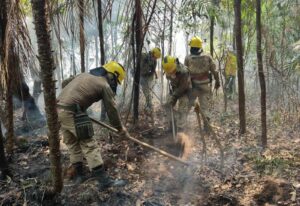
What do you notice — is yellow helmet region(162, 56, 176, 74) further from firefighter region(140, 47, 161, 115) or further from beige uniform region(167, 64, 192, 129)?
firefighter region(140, 47, 161, 115)

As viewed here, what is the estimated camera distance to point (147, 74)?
9.20 meters

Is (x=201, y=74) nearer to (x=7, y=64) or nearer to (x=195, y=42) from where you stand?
(x=195, y=42)

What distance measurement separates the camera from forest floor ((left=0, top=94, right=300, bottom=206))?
14.6 feet

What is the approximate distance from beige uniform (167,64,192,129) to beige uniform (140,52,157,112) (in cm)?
144

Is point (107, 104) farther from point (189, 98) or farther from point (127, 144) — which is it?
point (189, 98)

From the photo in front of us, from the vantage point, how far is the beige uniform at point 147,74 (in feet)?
29.1

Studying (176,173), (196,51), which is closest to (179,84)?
(196,51)

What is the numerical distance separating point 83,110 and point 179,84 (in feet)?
8.60

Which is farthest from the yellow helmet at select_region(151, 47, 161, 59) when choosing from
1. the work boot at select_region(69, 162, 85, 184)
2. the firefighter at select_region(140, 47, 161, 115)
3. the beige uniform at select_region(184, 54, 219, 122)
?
the work boot at select_region(69, 162, 85, 184)

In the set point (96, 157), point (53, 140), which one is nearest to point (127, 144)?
point (96, 157)

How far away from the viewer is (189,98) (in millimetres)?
7672

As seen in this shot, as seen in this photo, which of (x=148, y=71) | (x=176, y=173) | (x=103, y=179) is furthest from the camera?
(x=148, y=71)

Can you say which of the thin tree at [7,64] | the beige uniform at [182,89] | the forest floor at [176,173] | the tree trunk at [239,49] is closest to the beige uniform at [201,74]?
the beige uniform at [182,89]

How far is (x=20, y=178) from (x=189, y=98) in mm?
3877
